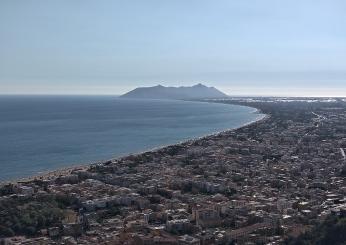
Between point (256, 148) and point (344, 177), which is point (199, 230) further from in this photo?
point (256, 148)

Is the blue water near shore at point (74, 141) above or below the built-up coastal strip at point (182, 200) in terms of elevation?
below

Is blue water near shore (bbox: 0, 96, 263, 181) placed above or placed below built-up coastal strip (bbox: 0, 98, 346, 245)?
below

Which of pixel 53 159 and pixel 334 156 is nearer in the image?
pixel 334 156

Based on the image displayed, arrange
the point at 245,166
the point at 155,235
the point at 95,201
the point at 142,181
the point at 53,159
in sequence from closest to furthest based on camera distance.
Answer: the point at 155,235
the point at 95,201
the point at 142,181
the point at 245,166
the point at 53,159

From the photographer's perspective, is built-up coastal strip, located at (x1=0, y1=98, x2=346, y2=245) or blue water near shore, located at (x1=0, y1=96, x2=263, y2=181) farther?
blue water near shore, located at (x1=0, y1=96, x2=263, y2=181)

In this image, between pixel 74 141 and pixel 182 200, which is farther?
pixel 74 141

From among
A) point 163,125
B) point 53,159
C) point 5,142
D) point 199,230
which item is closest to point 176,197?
point 199,230

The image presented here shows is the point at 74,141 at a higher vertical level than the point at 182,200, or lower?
lower

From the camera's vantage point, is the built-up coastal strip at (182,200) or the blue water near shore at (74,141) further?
the blue water near shore at (74,141)
